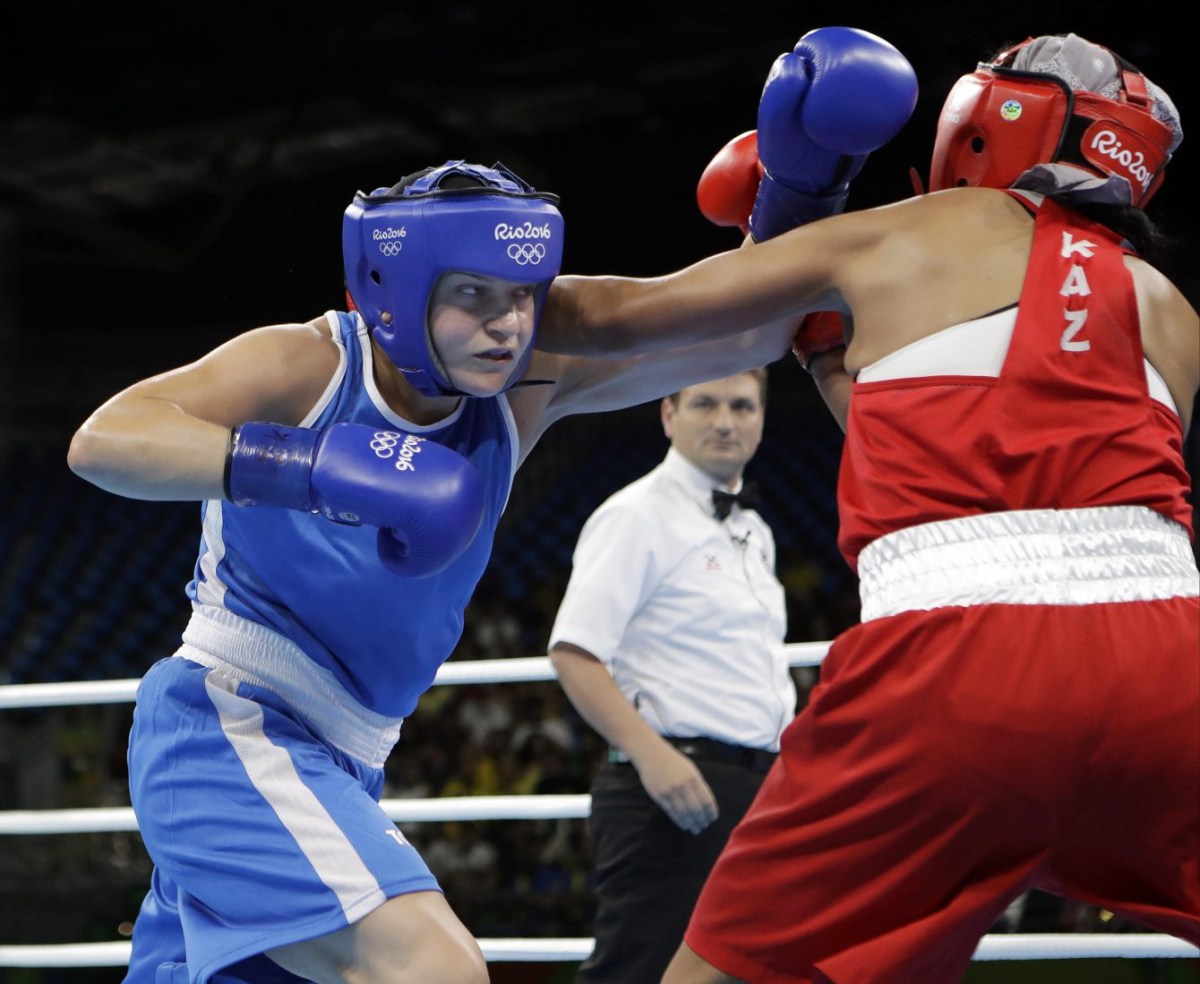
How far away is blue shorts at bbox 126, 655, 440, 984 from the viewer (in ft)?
6.19

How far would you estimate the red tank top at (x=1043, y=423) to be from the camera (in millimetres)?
1717

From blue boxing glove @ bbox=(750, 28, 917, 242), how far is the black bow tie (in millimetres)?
1250

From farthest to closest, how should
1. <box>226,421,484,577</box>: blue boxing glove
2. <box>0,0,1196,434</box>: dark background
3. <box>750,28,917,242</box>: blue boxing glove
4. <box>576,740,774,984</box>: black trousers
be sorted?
<box>0,0,1196,434</box>: dark background → <box>576,740,774,984</box>: black trousers → <box>750,28,917,242</box>: blue boxing glove → <box>226,421,484,577</box>: blue boxing glove

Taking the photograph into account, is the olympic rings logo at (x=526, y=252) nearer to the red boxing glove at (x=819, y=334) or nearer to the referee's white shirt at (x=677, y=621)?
the red boxing glove at (x=819, y=334)

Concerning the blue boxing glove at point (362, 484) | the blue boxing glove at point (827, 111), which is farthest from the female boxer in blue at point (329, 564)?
the blue boxing glove at point (827, 111)

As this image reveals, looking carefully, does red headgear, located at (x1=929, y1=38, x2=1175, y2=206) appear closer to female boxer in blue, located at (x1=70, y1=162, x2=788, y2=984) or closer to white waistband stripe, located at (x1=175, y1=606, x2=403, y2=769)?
female boxer in blue, located at (x1=70, y1=162, x2=788, y2=984)

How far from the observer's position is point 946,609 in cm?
169

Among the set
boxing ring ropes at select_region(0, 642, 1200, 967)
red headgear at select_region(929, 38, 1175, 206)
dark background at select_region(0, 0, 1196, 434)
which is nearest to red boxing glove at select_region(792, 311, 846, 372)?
red headgear at select_region(929, 38, 1175, 206)

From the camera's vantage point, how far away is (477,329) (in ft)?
6.41

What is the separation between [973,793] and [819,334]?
0.80 metres

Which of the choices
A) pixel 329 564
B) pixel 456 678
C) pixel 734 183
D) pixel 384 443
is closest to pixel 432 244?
pixel 384 443

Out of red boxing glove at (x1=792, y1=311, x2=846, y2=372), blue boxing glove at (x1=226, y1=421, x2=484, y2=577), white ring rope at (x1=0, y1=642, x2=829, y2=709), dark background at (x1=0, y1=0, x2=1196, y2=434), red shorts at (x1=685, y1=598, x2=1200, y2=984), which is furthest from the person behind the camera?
dark background at (x1=0, y1=0, x2=1196, y2=434)

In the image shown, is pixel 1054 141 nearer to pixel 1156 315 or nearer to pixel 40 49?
pixel 1156 315

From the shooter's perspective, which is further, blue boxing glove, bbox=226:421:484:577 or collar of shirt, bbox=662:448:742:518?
collar of shirt, bbox=662:448:742:518
